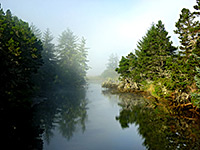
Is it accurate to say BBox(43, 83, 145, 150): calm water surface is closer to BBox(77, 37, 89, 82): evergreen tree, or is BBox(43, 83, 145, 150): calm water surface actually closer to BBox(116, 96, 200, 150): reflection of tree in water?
BBox(116, 96, 200, 150): reflection of tree in water

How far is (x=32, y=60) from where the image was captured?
2300cm

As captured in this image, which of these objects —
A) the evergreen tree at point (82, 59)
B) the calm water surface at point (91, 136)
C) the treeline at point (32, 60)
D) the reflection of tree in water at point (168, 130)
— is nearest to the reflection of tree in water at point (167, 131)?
the reflection of tree in water at point (168, 130)

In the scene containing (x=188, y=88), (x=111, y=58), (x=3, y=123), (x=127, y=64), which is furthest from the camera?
(x=111, y=58)

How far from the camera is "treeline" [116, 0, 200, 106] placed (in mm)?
16891

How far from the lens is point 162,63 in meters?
32.2

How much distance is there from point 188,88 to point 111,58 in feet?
418

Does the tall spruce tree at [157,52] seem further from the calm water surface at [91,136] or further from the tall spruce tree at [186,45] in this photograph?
the calm water surface at [91,136]

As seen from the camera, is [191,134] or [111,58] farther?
[111,58]

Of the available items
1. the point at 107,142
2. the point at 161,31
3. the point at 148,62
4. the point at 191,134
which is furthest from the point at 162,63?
the point at 107,142

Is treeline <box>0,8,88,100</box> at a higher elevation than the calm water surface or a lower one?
higher

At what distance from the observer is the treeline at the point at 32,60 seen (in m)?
16.3

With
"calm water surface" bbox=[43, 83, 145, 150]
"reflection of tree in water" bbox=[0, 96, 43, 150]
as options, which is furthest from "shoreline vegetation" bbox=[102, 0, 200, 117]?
"reflection of tree in water" bbox=[0, 96, 43, 150]

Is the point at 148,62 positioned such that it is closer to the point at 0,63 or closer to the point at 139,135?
the point at 139,135

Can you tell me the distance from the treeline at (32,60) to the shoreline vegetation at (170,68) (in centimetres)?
1881
